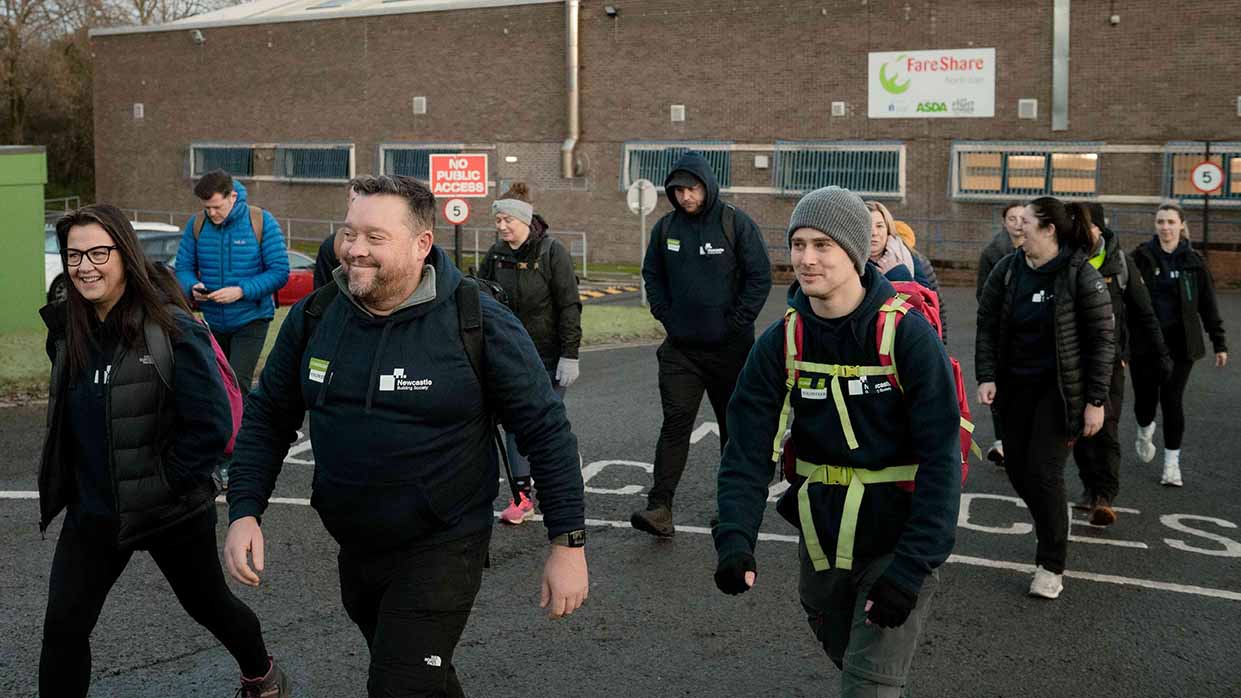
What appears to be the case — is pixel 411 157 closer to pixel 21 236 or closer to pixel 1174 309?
pixel 21 236

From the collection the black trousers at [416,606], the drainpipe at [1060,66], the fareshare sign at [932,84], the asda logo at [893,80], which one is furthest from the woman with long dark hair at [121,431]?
the asda logo at [893,80]

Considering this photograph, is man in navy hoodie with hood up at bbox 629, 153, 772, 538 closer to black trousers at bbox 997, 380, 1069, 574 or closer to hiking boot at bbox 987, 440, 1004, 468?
black trousers at bbox 997, 380, 1069, 574

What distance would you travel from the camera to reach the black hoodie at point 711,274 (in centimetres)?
782

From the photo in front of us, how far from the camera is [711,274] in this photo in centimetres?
785

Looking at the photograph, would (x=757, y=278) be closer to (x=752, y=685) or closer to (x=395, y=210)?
(x=752, y=685)

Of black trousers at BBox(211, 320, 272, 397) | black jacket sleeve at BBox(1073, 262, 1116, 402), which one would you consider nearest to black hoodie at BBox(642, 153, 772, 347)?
black jacket sleeve at BBox(1073, 262, 1116, 402)

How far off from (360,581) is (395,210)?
1043 mm

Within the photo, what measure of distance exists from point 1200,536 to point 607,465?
3841mm

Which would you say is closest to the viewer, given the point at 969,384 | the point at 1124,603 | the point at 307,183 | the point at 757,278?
the point at 1124,603

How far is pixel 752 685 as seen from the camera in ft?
18.0

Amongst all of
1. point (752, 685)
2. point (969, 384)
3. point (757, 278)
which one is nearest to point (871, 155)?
point (969, 384)

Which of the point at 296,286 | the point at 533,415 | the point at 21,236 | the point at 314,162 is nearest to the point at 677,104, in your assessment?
Answer: the point at 314,162

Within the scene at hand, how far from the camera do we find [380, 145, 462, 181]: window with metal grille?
3816 centimetres

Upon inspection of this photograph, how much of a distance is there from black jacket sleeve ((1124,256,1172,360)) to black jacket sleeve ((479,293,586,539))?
18.0 ft
